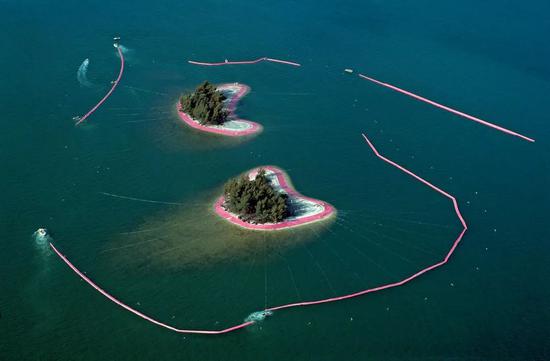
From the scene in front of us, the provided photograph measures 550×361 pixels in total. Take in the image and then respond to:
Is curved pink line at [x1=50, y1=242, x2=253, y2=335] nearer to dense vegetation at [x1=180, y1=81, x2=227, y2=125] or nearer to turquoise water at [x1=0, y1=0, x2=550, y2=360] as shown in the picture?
turquoise water at [x1=0, y1=0, x2=550, y2=360]

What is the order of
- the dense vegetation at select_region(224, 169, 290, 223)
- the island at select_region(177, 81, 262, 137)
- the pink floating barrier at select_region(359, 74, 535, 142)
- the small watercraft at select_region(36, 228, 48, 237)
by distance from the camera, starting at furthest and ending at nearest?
1. the pink floating barrier at select_region(359, 74, 535, 142)
2. the island at select_region(177, 81, 262, 137)
3. the dense vegetation at select_region(224, 169, 290, 223)
4. the small watercraft at select_region(36, 228, 48, 237)

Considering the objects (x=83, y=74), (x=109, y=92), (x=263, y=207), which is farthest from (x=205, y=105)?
(x=263, y=207)

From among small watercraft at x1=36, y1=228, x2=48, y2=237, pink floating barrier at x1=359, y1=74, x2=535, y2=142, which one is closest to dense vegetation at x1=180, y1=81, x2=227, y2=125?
pink floating barrier at x1=359, y1=74, x2=535, y2=142

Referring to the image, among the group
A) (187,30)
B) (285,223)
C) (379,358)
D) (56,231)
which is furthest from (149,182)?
(187,30)

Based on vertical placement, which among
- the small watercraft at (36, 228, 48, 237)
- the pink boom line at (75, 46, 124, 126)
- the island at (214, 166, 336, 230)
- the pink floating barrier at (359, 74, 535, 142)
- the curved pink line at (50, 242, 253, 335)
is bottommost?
the curved pink line at (50, 242, 253, 335)

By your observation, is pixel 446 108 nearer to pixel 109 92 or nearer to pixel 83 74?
pixel 109 92

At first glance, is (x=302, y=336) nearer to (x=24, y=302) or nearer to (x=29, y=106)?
(x=24, y=302)
